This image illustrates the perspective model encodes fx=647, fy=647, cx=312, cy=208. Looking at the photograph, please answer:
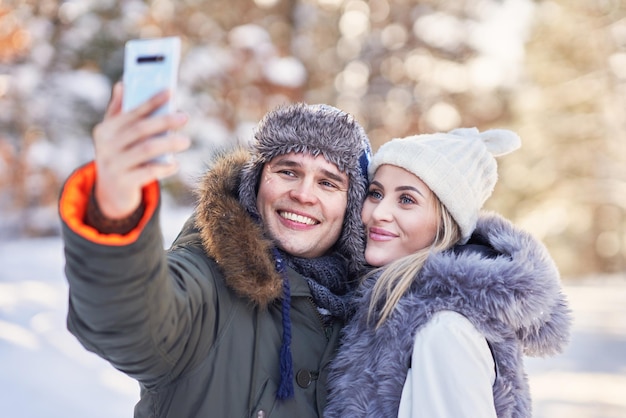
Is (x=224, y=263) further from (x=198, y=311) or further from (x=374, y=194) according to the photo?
(x=374, y=194)

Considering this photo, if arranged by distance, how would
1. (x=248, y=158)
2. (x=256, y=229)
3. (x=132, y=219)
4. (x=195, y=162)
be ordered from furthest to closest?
(x=195, y=162), (x=248, y=158), (x=256, y=229), (x=132, y=219)

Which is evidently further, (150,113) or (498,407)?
(498,407)

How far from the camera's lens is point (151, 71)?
4.40 ft

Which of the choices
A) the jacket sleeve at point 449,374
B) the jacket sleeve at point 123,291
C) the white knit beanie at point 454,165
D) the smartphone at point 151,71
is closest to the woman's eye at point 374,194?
the white knit beanie at point 454,165

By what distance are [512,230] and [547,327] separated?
15.5 inches

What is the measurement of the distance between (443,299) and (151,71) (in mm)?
1304

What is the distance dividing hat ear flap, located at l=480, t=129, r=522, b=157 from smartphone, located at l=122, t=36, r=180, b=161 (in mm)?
1804

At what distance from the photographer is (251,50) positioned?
12.8 metres

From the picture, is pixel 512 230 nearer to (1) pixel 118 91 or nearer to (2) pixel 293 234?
(2) pixel 293 234

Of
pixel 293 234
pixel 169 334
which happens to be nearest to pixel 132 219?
pixel 169 334

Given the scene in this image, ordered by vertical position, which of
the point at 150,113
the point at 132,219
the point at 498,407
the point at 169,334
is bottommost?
the point at 498,407

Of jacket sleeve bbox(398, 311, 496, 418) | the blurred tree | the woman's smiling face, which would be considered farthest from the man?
the blurred tree

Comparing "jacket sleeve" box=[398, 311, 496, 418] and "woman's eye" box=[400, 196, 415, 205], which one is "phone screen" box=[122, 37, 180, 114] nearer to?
"jacket sleeve" box=[398, 311, 496, 418]

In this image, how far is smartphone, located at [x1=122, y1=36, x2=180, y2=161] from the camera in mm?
1312
